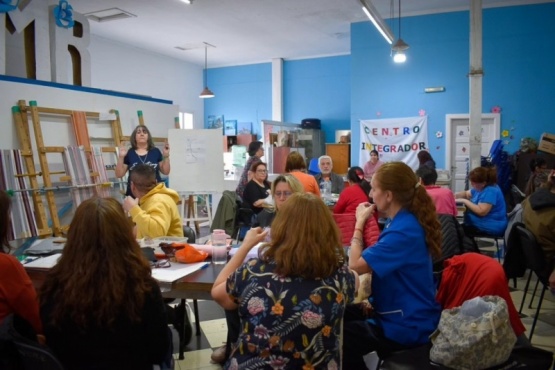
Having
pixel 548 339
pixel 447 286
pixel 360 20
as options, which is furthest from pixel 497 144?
pixel 447 286

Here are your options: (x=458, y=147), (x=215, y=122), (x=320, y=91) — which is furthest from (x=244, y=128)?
(x=458, y=147)

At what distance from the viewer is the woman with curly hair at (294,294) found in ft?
4.93

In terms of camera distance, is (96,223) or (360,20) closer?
(96,223)

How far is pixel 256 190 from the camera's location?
500cm

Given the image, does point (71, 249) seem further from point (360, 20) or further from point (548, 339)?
point (360, 20)

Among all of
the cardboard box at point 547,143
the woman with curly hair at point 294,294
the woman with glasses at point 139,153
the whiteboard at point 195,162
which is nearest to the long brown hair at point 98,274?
the woman with curly hair at point 294,294

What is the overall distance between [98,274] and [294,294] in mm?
670

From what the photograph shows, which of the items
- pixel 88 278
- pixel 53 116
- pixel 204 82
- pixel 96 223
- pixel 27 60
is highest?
pixel 204 82

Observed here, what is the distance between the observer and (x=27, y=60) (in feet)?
18.5

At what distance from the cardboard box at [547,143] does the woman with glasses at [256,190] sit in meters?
5.34

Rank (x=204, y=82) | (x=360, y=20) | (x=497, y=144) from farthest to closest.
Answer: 1. (x=204, y=82)
2. (x=360, y=20)
3. (x=497, y=144)

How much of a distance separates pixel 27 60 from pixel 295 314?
554 centimetres

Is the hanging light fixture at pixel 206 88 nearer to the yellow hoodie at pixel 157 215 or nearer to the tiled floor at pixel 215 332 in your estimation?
the tiled floor at pixel 215 332

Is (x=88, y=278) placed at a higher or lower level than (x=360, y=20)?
lower
